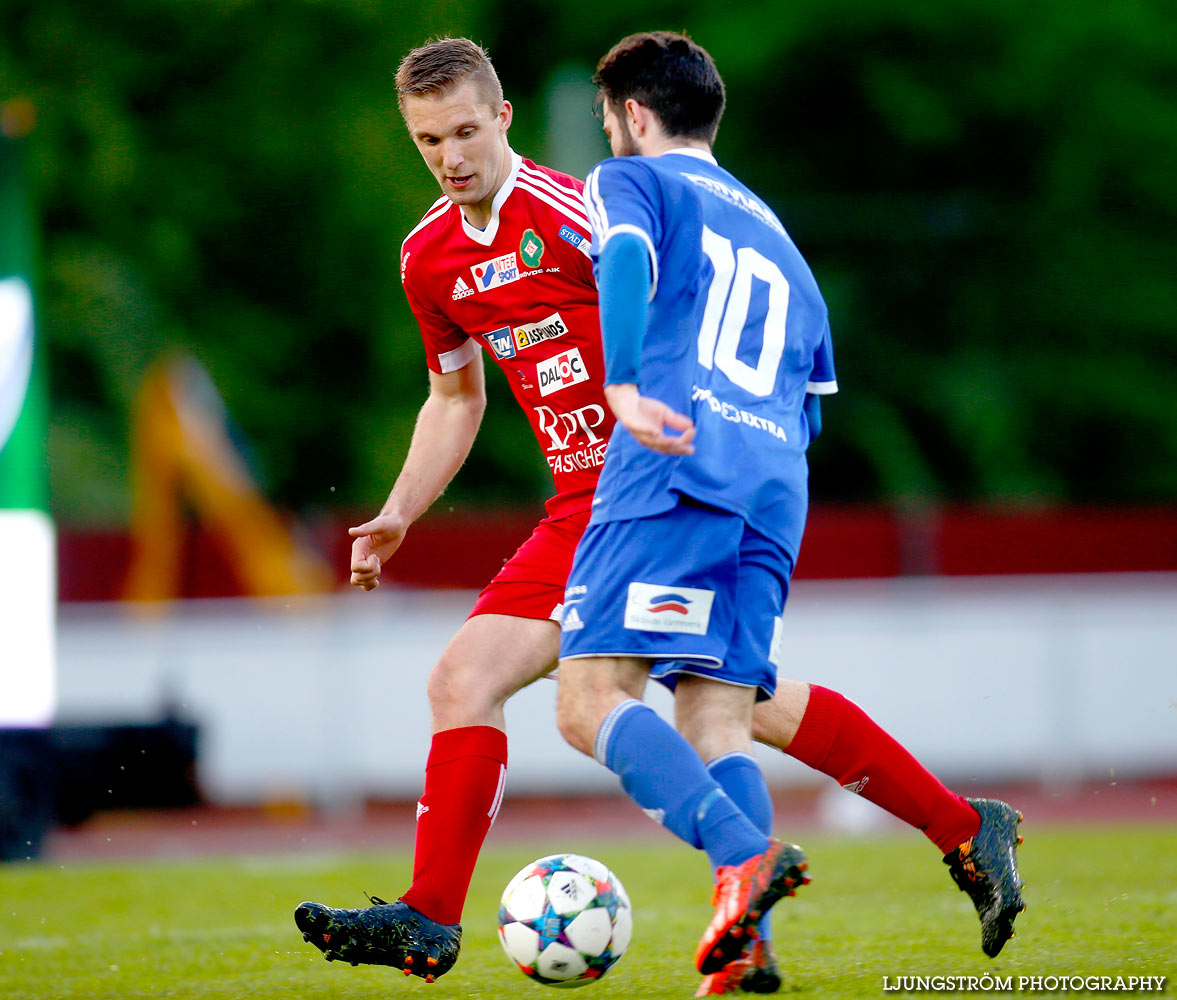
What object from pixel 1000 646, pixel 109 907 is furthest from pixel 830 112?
pixel 109 907

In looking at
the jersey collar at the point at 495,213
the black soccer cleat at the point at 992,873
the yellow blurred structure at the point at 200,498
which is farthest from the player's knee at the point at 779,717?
the yellow blurred structure at the point at 200,498

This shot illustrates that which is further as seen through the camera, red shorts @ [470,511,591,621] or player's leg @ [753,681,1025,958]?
red shorts @ [470,511,591,621]

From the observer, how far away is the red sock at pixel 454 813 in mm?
3848

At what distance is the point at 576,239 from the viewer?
13.4ft

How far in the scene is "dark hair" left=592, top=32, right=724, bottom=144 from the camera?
3.59m

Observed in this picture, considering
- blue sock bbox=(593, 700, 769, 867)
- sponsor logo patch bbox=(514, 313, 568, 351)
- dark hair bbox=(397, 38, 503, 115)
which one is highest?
dark hair bbox=(397, 38, 503, 115)

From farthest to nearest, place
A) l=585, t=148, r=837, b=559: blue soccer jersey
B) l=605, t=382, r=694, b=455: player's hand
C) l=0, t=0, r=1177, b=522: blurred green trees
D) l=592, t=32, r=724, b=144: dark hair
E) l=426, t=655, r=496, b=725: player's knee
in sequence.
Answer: l=0, t=0, r=1177, b=522: blurred green trees
l=426, t=655, r=496, b=725: player's knee
l=592, t=32, r=724, b=144: dark hair
l=585, t=148, r=837, b=559: blue soccer jersey
l=605, t=382, r=694, b=455: player's hand

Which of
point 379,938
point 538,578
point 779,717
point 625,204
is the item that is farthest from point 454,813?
point 625,204

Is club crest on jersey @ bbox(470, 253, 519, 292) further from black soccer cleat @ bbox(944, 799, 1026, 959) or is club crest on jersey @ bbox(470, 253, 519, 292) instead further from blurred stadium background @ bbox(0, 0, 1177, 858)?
blurred stadium background @ bbox(0, 0, 1177, 858)

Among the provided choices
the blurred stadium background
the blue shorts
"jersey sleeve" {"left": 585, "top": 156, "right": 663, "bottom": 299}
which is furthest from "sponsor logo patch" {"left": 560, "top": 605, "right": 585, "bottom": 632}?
the blurred stadium background

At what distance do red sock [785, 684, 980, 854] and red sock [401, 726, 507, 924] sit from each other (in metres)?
0.73

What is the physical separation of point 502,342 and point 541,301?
0.16 m

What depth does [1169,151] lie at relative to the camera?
20.9 meters

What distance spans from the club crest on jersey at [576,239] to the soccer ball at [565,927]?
5.10 feet
